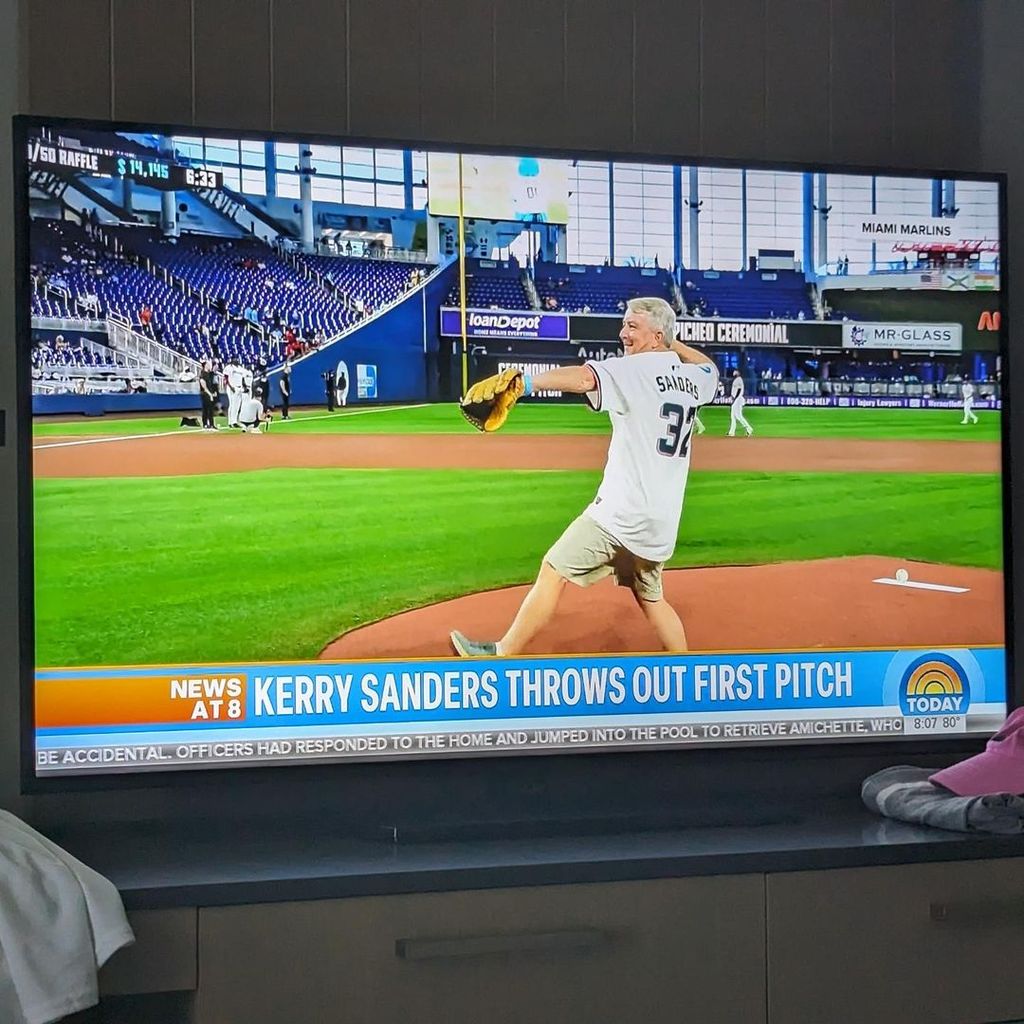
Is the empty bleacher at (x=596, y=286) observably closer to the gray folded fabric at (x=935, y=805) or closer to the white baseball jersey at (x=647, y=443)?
the white baseball jersey at (x=647, y=443)

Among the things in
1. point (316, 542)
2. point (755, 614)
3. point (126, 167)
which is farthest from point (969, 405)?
point (126, 167)

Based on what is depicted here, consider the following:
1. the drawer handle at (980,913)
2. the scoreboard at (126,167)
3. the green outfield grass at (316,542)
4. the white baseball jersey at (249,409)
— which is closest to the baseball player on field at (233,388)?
the white baseball jersey at (249,409)

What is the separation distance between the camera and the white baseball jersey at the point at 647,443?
2543mm

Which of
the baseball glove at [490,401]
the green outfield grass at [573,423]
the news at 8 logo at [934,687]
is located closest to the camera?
the green outfield grass at [573,423]

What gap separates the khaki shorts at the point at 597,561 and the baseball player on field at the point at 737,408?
1.01 feet

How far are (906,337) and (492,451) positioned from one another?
868 mm

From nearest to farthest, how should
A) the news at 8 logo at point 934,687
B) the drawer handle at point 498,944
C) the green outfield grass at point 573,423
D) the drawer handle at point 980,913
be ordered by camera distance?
1. the drawer handle at point 498,944
2. the drawer handle at point 980,913
3. the green outfield grass at point 573,423
4. the news at 8 logo at point 934,687

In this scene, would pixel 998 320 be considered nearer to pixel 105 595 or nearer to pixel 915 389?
pixel 915 389

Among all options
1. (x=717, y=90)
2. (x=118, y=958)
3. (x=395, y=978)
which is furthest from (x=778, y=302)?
(x=118, y=958)

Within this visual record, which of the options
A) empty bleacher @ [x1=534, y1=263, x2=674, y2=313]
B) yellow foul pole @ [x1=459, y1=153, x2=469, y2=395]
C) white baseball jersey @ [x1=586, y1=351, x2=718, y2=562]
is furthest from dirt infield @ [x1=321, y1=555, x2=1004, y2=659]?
empty bleacher @ [x1=534, y1=263, x2=674, y2=313]

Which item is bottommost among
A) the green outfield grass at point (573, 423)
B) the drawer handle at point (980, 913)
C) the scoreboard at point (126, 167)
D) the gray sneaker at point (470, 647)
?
the drawer handle at point (980, 913)

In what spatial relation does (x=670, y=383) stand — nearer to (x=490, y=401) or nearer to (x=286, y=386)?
(x=490, y=401)

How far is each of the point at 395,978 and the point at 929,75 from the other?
216cm

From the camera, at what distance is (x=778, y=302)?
260cm
